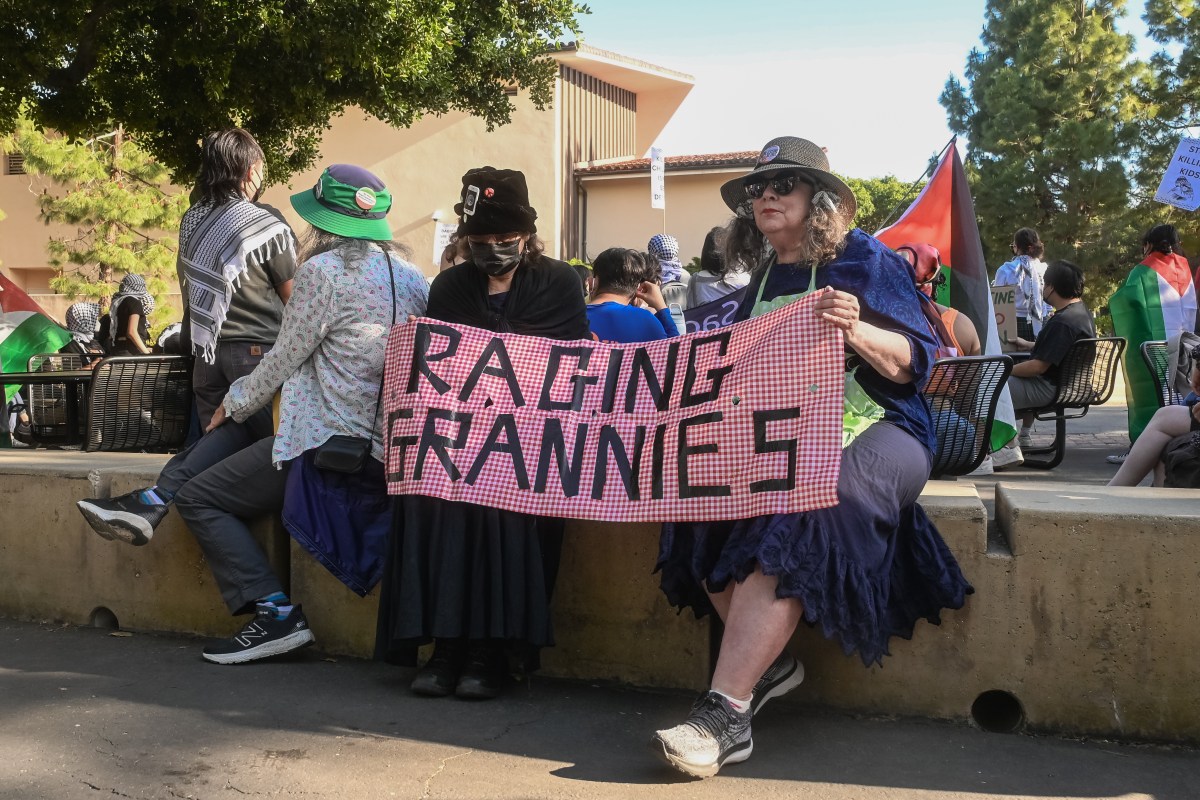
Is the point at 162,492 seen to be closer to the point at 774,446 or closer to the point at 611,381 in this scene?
the point at 611,381

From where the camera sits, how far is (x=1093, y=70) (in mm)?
34875

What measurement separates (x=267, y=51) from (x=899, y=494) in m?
12.1

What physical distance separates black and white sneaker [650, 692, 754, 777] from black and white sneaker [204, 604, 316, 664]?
170 cm

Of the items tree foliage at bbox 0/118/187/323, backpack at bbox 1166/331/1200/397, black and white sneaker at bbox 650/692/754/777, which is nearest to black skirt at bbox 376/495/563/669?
black and white sneaker at bbox 650/692/754/777

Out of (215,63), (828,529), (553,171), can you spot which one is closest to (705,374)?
(828,529)

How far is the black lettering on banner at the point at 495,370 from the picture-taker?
4.09 m

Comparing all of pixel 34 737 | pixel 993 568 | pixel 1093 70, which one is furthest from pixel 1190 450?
pixel 1093 70

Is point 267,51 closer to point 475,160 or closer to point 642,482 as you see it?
point 642,482

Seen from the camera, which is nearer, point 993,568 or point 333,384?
point 993,568

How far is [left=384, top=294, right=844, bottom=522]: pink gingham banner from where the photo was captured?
3543 millimetres

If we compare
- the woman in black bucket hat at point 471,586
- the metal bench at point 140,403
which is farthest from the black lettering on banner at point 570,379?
the metal bench at point 140,403

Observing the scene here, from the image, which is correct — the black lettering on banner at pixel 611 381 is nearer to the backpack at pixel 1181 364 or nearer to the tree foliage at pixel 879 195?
the backpack at pixel 1181 364

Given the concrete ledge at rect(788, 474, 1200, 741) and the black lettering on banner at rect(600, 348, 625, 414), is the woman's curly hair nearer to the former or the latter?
the black lettering on banner at rect(600, 348, 625, 414)

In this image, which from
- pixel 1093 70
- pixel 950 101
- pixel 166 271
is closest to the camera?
pixel 166 271
